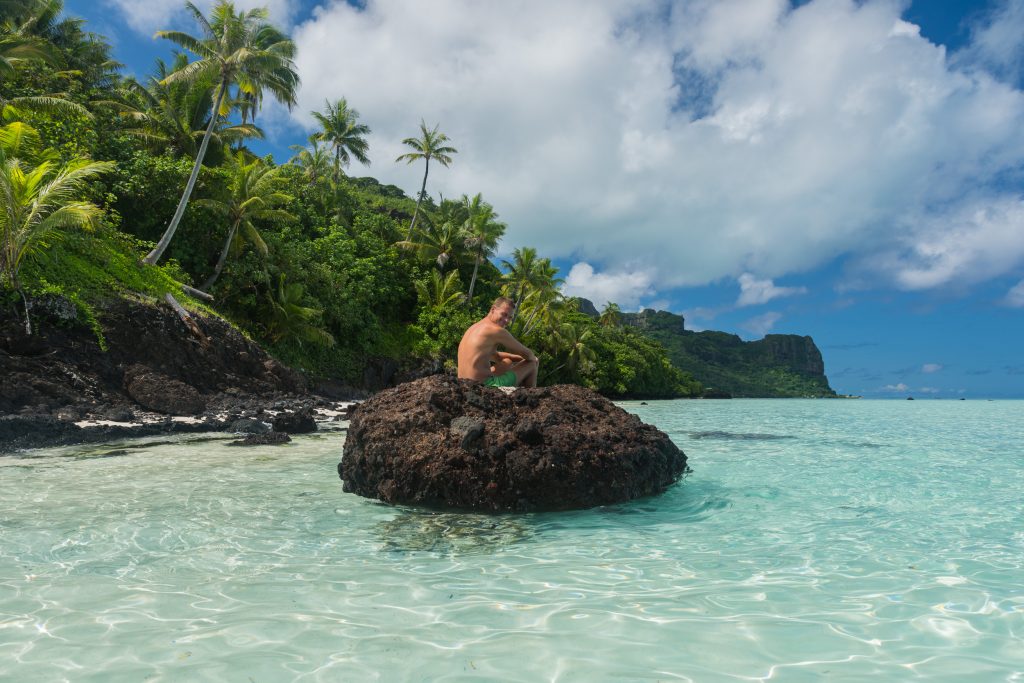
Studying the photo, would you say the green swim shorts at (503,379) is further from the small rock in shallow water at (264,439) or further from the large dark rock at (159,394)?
the large dark rock at (159,394)

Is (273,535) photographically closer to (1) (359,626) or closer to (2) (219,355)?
(1) (359,626)

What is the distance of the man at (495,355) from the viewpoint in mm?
7238

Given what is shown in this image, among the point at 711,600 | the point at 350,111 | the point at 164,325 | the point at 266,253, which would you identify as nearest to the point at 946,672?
the point at 711,600

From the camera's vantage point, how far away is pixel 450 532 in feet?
15.5

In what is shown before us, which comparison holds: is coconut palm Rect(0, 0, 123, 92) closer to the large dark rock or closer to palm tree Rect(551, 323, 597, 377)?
the large dark rock

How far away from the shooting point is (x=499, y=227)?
133 ft

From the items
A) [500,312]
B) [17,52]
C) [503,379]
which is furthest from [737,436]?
[17,52]

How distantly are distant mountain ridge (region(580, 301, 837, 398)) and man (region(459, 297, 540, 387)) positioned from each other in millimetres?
97583

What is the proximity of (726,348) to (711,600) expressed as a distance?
448ft

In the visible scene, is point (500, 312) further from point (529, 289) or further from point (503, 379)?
point (529, 289)

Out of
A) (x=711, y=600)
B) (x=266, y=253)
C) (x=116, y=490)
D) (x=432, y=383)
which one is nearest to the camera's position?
(x=711, y=600)

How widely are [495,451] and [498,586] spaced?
2065 mm

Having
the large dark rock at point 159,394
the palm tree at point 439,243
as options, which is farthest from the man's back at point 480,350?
the palm tree at point 439,243

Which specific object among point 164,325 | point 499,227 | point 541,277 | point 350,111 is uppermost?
point 350,111
